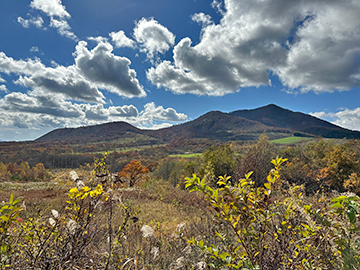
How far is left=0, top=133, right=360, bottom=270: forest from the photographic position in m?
1.23

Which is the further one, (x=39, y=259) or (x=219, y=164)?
(x=219, y=164)

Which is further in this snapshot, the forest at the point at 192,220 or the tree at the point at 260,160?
the tree at the point at 260,160

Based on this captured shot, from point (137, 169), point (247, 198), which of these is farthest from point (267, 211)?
point (137, 169)

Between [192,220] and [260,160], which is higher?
[260,160]

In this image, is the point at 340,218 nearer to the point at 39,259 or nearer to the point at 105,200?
the point at 105,200

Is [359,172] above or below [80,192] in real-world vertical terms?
below

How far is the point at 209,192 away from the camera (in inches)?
48.4

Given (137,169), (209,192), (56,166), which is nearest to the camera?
(209,192)

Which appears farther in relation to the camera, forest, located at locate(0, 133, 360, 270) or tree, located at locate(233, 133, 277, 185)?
tree, located at locate(233, 133, 277, 185)

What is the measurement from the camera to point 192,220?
5.36m

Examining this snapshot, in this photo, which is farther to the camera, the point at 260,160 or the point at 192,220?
the point at 260,160

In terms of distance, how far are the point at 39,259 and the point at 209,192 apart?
166 cm

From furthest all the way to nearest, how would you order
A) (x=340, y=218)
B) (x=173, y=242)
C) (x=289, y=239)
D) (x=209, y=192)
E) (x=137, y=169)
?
(x=137, y=169) < (x=173, y=242) < (x=289, y=239) < (x=340, y=218) < (x=209, y=192)

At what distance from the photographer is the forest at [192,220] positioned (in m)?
1.23
